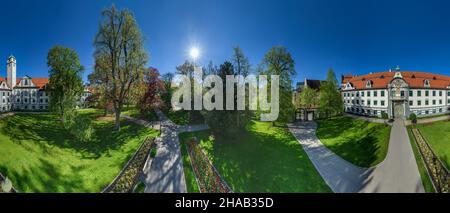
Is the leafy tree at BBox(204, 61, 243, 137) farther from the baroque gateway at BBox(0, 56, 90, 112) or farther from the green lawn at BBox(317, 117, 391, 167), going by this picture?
the baroque gateway at BBox(0, 56, 90, 112)

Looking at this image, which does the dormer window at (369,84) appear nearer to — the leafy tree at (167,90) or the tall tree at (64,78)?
the leafy tree at (167,90)

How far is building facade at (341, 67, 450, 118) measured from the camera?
2.62 metres

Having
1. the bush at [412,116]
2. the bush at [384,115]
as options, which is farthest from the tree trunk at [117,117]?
the bush at [412,116]

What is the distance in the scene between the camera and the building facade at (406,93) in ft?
8.59

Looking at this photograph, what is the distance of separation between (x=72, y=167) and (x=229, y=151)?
2.46m

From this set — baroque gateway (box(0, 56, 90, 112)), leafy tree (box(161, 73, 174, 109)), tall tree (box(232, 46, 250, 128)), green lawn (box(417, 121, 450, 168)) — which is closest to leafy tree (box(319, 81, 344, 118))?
green lawn (box(417, 121, 450, 168))

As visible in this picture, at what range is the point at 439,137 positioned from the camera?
2.60 meters

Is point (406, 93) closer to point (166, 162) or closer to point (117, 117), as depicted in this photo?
point (166, 162)

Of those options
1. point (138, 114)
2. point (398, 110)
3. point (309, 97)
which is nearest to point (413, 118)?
point (398, 110)
